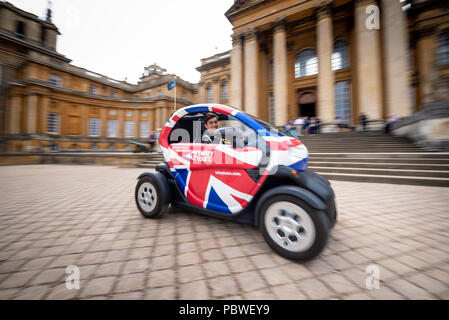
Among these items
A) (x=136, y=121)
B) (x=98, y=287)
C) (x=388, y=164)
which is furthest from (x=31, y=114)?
(x=388, y=164)

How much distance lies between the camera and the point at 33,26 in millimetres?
30922

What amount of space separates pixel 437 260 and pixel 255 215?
5.77ft

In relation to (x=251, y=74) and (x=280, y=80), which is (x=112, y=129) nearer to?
(x=251, y=74)

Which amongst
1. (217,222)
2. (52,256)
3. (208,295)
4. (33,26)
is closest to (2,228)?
(52,256)

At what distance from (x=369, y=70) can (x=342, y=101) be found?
180 inches

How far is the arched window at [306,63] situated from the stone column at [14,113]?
34705mm

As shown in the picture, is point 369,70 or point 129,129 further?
point 129,129

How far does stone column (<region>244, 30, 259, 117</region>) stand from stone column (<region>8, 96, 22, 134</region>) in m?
29.2

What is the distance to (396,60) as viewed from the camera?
1196 centimetres

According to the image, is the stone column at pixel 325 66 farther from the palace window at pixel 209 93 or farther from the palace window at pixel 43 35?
the palace window at pixel 43 35

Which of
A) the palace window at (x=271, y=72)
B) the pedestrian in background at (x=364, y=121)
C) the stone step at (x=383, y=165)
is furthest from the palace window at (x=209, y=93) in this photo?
the stone step at (x=383, y=165)

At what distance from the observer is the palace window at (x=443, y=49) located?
50.8 feet

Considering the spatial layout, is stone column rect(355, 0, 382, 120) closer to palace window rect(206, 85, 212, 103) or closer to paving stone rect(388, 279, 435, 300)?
paving stone rect(388, 279, 435, 300)
